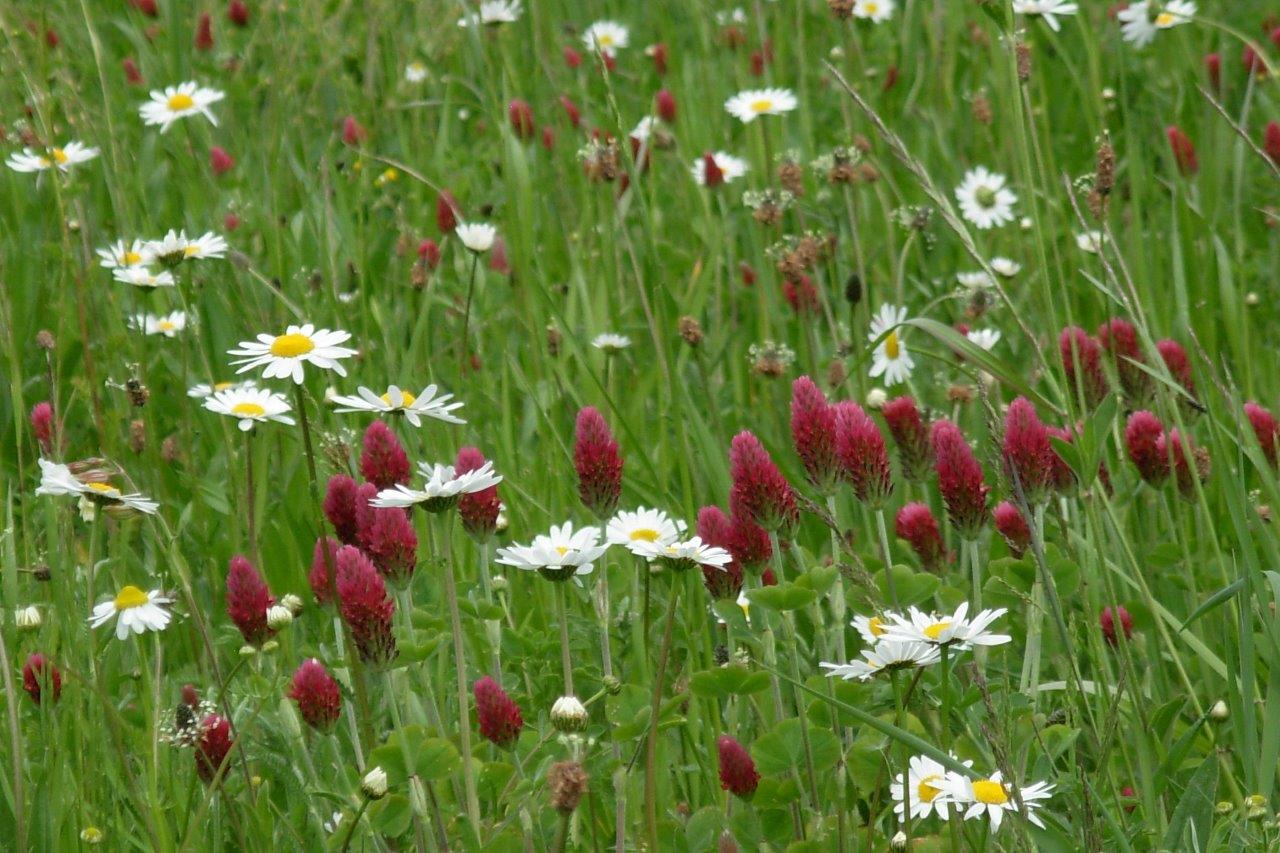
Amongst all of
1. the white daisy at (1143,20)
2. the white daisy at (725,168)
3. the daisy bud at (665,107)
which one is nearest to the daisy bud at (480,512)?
the white daisy at (725,168)

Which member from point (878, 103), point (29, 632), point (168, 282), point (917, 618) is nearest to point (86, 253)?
point (168, 282)

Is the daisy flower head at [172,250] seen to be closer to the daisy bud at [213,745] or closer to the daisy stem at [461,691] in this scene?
the daisy bud at [213,745]

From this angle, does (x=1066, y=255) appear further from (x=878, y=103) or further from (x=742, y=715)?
(x=742, y=715)

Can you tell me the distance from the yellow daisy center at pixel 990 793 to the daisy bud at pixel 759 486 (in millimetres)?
328

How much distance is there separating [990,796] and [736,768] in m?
0.26

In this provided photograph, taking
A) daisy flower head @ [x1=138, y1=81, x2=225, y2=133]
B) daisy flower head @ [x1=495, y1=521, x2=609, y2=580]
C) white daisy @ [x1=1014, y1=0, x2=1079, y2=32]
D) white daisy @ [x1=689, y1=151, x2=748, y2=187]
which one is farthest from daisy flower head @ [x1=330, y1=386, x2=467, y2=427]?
daisy flower head @ [x1=138, y1=81, x2=225, y2=133]

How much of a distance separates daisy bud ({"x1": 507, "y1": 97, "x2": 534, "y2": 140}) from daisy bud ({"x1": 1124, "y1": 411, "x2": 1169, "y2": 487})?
195 centimetres

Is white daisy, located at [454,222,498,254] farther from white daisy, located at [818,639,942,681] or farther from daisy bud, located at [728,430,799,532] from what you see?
white daisy, located at [818,639,942,681]

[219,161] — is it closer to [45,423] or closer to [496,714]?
[45,423]

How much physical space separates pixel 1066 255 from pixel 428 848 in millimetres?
2382

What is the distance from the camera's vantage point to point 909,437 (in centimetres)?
196

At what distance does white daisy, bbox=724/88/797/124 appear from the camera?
359 centimetres

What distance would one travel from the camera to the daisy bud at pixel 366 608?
146 cm

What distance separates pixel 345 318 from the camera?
9.50 feet
